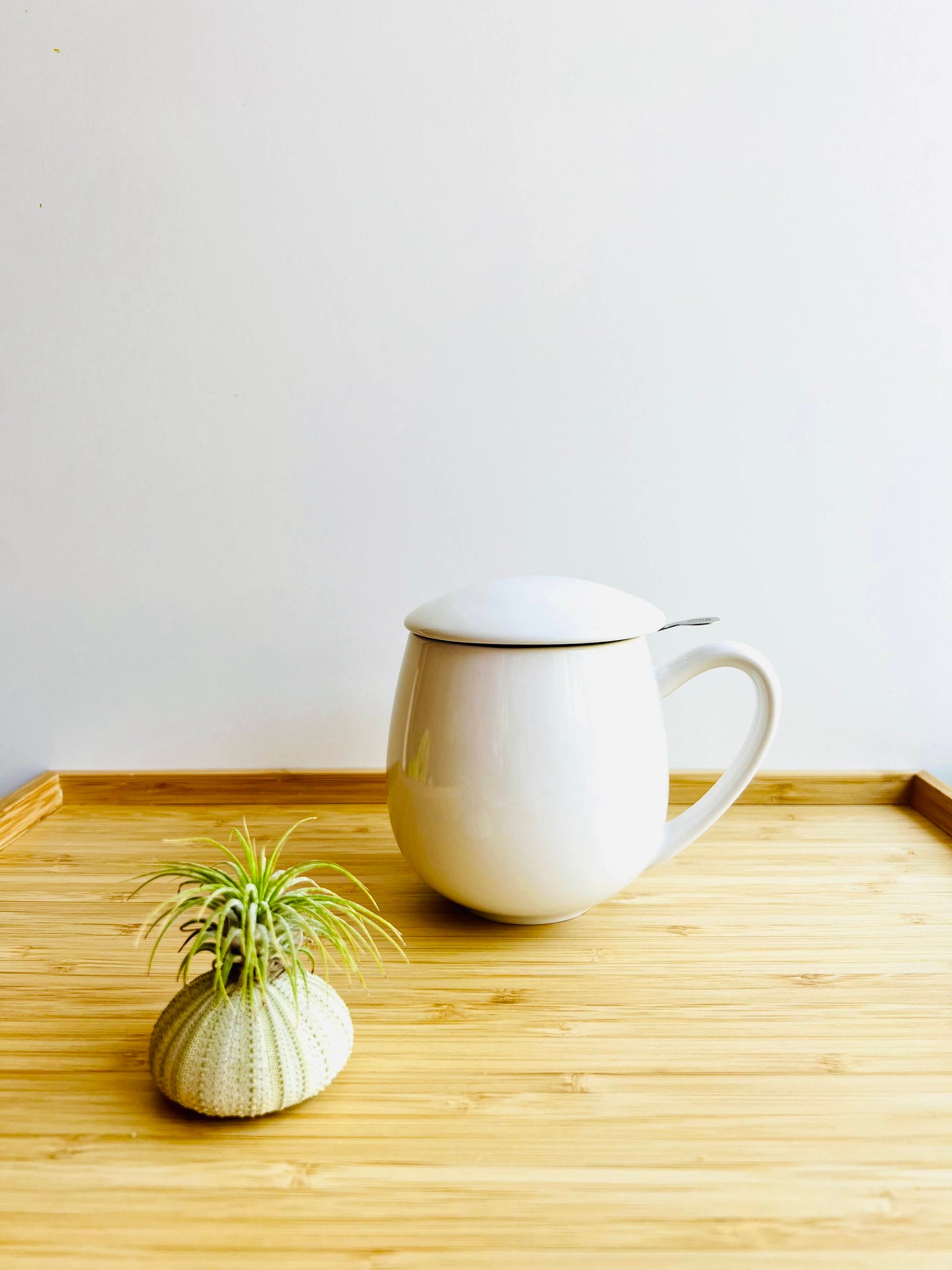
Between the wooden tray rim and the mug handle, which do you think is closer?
the mug handle

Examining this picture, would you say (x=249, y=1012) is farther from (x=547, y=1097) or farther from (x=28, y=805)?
(x=28, y=805)

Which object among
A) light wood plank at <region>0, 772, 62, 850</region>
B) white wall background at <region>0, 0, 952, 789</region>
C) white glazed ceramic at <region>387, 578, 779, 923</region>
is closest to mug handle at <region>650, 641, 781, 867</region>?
white glazed ceramic at <region>387, 578, 779, 923</region>

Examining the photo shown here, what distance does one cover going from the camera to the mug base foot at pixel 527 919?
2.00 feet

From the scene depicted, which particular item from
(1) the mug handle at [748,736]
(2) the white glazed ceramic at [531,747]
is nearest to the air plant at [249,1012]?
(2) the white glazed ceramic at [531,747]

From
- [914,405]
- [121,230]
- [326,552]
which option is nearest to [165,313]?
[121,230]

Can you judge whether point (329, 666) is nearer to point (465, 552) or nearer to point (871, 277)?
point (465, 552)

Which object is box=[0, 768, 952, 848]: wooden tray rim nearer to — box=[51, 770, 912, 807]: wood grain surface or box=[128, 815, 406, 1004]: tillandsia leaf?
box=[51, 770, 912, 807]: wood grain surface

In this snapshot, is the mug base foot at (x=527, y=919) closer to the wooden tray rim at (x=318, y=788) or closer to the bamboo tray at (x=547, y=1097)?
the bamboo tray at (x=547, y=1097)

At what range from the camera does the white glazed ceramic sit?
1.83 ft

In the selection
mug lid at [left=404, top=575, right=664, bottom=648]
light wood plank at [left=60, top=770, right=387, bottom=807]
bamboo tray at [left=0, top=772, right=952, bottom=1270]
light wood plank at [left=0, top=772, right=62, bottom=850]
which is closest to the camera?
bamboo tray at [left=0, top=772, right=952, bottom=1270]

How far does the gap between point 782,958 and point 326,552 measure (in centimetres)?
49

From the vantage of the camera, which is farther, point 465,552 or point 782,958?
point 465,552

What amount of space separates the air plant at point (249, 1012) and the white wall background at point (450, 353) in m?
0.43

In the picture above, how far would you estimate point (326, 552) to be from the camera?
85 cm
